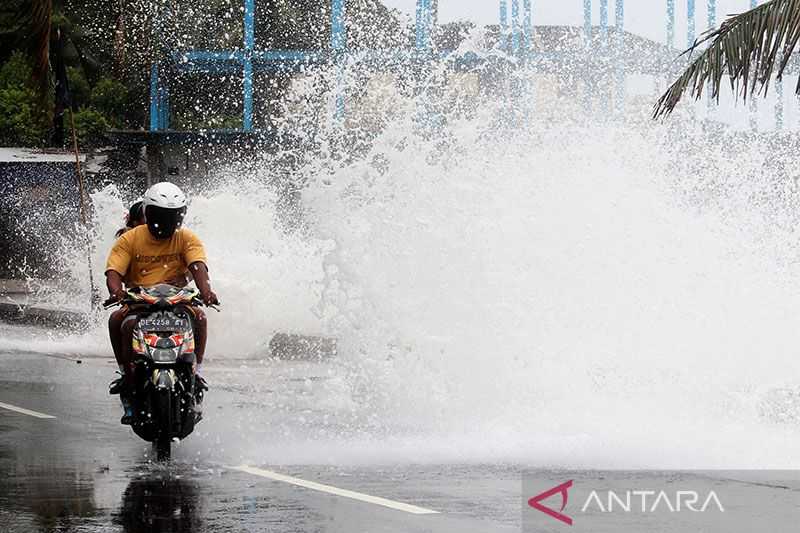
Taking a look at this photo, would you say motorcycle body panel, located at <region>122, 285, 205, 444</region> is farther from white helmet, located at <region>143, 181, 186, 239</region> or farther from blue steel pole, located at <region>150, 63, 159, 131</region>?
blue steel pole, located at <region>150, 63, 159, 131</region>

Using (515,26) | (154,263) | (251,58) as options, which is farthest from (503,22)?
(154,263)

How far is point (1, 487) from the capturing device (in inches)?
356

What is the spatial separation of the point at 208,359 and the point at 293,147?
2587 centimetres

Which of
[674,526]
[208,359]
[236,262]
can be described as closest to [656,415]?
[674,526]

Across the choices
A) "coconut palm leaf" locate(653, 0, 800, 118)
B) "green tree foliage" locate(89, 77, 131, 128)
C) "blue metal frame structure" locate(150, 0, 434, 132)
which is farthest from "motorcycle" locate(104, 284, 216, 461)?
"green tree foliage" locate(89, 77, 131, 128)

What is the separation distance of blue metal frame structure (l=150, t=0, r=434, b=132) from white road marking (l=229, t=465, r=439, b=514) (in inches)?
1320

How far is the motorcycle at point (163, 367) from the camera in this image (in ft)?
33.3

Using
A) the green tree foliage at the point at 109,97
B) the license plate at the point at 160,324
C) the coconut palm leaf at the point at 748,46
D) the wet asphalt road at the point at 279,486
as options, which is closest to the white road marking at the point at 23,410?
the wet asphalt road at the point at 279,486

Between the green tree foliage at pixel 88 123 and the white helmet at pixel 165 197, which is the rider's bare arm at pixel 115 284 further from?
the green tree foliage at pixel 88 123

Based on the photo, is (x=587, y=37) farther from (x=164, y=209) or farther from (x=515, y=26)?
(x=164, y=209)

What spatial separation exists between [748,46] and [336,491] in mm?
6179

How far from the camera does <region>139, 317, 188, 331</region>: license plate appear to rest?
1024 centimetres

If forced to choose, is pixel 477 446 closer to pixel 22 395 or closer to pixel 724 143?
pixel 22 395

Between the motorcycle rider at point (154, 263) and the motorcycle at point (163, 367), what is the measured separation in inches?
5.5
